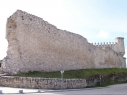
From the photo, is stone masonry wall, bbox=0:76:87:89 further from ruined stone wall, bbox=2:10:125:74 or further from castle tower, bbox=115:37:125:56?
castle tower, bbox=115:37:125:56

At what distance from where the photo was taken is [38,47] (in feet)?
71.6

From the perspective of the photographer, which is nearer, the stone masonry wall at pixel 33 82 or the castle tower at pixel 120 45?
the stone masonry wall at pixel 33 82

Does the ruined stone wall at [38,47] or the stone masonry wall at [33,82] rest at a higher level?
the ruined stone wall at [38,47]

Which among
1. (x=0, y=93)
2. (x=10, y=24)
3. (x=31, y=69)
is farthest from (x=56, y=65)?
(x=0, y=93)

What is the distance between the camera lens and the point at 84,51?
1218 inches

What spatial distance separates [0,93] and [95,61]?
903 inches

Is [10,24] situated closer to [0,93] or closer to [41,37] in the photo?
[41,37]

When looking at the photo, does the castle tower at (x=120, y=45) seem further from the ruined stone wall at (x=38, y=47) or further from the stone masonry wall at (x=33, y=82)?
the stone masonry wall at (x=33, y=82)

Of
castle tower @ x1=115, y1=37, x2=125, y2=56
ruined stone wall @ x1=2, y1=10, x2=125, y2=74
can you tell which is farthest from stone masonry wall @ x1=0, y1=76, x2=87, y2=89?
castle tower @ x1=115, y1=37, x2=125, y2=56

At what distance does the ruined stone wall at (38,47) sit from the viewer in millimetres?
19750

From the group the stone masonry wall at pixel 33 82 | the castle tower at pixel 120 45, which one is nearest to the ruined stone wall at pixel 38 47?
the stone masonry wall at pixel 33 82

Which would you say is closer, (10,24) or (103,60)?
(10,24)

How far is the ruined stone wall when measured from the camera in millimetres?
19750

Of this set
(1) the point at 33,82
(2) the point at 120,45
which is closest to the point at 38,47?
(1) the point at 33,82
